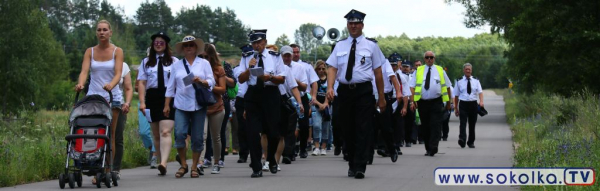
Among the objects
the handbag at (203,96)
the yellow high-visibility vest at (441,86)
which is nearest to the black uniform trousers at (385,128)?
the yellow high-visibility vest at (441,86)

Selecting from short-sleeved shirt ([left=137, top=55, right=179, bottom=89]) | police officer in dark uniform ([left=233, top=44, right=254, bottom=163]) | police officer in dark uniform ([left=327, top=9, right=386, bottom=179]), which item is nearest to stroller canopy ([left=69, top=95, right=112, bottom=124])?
short-sleeved shirt ([left=137, top=55, right=179, bottom=89])

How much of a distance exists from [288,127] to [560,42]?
23.3m

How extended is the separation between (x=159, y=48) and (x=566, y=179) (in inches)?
236

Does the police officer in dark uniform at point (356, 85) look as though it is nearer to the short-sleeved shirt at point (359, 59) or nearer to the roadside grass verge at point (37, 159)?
the short-sleeved shirt at point (359, 59)

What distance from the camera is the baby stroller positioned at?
40.0 ft

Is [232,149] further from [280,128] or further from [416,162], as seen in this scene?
[280,128]

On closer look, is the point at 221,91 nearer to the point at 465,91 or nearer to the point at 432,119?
the point at 432,119

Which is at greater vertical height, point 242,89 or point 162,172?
point 242,89

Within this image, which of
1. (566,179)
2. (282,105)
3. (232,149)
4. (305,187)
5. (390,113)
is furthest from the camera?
(232,149)

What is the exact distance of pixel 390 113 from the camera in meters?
19.1

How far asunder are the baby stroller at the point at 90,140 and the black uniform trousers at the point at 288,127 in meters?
3.39

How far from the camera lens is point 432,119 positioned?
64.4ft

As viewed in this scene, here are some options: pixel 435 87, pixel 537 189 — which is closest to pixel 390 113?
pixel 435 87

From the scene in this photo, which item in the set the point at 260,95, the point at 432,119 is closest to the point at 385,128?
the point at 432,119
